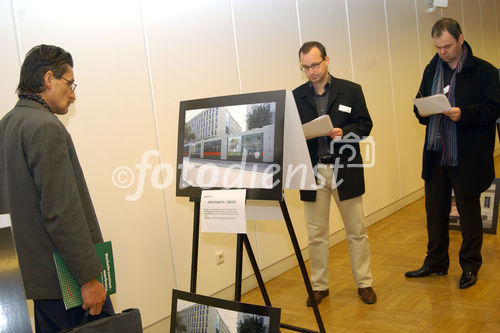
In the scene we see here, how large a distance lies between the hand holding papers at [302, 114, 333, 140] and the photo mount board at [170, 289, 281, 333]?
1195mm

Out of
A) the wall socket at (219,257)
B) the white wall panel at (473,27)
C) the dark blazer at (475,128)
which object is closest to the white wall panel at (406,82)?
the white wall panel at (473,27)

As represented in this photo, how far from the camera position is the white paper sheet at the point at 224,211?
7.36 ft

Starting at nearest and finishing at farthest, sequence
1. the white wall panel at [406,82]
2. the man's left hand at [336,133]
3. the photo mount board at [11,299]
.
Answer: the photo mount board at [11,299] < the man's left hand at [336,133] < the white wall panel at [406,82]

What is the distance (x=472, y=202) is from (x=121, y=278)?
235 cm

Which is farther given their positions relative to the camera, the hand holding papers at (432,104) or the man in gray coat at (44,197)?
the hand holding papers at (432,104)

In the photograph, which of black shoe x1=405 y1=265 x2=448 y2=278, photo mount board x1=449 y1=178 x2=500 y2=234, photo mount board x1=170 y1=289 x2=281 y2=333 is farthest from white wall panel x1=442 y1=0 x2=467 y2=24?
photo mount board x1=170 y1=289 x2=281 y2=333

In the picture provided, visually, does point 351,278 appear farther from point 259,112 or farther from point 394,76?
point 394,76

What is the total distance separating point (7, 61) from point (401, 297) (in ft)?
9.18

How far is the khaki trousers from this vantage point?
3.32 m

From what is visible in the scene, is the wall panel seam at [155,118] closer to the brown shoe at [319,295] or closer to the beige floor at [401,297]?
the beige floor at [401,297]

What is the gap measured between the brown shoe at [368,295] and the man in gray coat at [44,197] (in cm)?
196

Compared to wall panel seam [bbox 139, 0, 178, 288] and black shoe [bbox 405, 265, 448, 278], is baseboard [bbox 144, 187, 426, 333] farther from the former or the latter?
black shoe [bbox 405, 265, 448, 278]

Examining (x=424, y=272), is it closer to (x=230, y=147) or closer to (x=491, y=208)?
(x=491, y=208)

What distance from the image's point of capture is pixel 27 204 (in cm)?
185
